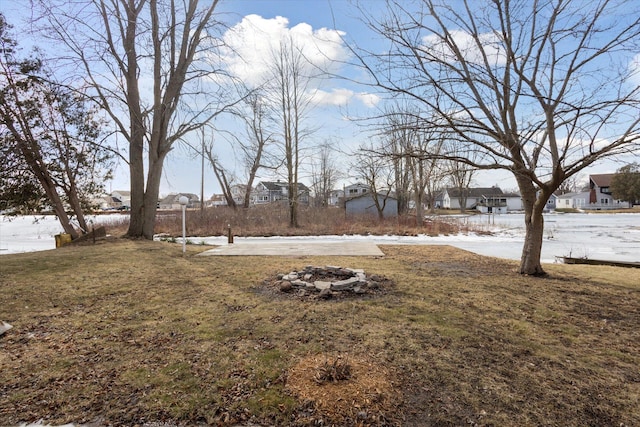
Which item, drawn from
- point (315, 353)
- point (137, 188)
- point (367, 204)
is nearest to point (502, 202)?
point (367, 204)

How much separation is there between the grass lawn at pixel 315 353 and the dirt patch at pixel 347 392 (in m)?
0.01

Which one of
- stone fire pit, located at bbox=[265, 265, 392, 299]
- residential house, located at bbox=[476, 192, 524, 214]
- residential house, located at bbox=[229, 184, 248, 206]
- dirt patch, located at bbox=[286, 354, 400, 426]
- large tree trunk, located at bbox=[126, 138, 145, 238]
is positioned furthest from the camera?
residential house, located at bbox=[476, 192, 524, 214]

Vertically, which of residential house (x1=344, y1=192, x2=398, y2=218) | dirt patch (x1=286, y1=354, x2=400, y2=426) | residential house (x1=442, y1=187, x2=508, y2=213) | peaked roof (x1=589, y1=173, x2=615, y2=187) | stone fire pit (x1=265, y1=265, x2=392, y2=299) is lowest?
dirt patch (x1=286, y1=354, x2=400, y2=426)

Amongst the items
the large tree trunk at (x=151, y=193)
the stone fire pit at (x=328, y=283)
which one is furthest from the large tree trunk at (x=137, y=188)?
the stone fire pit at (x=328, y=283)

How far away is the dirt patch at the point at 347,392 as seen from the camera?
2.12 metres

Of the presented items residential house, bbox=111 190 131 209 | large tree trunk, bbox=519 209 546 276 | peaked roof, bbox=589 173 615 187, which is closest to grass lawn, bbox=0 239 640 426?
large tree trunk, bbox=519 209 546 276

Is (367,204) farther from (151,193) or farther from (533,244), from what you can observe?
(533,244)

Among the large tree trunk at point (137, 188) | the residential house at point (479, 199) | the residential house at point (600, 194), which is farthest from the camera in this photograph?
the residential house at point (479, 199)

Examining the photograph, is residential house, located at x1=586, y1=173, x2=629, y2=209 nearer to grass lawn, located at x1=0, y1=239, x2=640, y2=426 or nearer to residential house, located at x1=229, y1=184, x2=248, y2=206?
residential house, located at x1=229, y1=184, x2=248, y2=206

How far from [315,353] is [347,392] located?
669mm

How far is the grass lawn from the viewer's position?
2.21 metres

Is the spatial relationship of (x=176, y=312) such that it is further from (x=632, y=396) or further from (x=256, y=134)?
(x=256, y=134)

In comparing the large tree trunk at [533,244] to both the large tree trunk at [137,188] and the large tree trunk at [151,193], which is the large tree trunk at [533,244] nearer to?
the large tree trunk at [151,193]

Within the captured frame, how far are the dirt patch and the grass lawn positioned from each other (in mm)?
12
